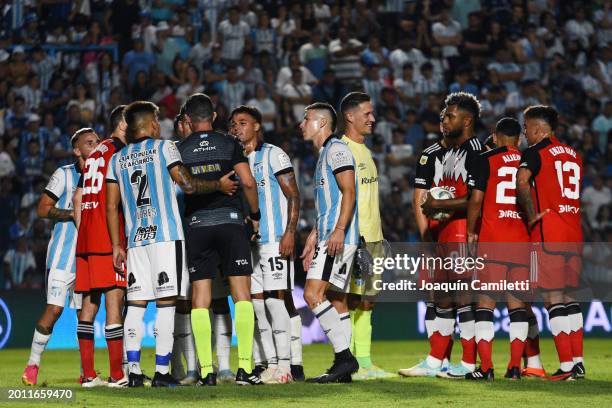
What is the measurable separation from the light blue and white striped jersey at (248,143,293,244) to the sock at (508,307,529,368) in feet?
7.24

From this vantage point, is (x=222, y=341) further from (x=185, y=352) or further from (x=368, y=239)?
(x=368, y=239)

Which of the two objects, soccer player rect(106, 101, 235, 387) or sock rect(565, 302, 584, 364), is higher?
soccer player rect(106, 101, 235, 387)

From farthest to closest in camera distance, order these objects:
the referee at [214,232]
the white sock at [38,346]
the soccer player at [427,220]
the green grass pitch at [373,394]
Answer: the white sock at [38,346] → the soccer player at [427,220] → the referee at [214,232] → the green grass pitch at [373,394]

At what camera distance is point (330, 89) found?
19.9m

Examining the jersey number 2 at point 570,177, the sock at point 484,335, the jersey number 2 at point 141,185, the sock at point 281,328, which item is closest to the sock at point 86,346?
the jersey number 2 at point 141,185

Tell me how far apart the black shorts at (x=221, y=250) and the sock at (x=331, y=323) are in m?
0.72

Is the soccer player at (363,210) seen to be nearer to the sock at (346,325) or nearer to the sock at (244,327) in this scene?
the sock at (346,325)

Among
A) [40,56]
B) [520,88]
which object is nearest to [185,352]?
[40,56]

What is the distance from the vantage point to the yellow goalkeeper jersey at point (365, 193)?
1027cm

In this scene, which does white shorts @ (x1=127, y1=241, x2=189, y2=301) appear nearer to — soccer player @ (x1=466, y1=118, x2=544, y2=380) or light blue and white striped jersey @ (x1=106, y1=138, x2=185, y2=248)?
light blue and white striped jersey @ (x1=106, y1=138, x2=185, y2=248)

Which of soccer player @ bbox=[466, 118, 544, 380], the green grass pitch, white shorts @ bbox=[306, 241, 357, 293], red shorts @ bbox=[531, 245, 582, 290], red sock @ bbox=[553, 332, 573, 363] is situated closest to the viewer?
the green grass pitch

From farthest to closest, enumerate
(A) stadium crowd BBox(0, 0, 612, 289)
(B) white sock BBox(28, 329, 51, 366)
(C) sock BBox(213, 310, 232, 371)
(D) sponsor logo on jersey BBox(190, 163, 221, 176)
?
(A) stadium crowd BBox(0, 0, 612, 289) → (B) white sock BBox(28, 329, 51, 366) → (C) sock BBox(213, 310, 232, 371) → (D) sponsor logo on jersey BBox(190, 163, 221, 176)

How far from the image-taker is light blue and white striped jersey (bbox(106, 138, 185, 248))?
30.5ft

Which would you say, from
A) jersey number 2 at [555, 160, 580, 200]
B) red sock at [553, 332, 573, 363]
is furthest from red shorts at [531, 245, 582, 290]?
jersey number 2 at [555, 160, 580, 200]
